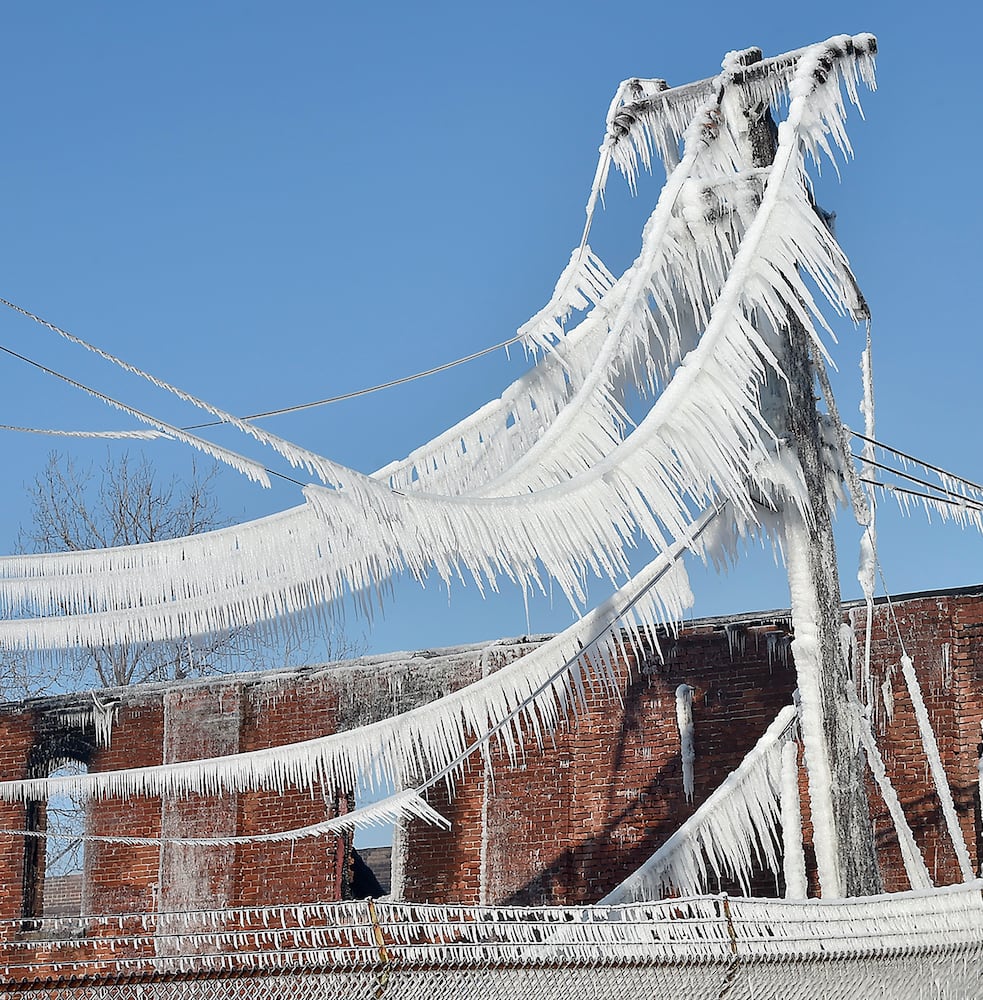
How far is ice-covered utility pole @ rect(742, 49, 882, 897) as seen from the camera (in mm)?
7133

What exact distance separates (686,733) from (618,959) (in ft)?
25.5

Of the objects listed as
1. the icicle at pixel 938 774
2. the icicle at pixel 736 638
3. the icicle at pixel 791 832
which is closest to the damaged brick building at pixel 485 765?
the icicle at pixel 736 638

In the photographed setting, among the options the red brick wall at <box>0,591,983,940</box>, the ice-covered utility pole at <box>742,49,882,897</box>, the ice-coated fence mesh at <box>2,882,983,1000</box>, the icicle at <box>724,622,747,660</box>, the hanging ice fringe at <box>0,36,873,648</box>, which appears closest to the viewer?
the ice-coated fence mesh at <box>2,882,983,1000</box>

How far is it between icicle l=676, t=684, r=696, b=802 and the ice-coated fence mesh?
6.01m

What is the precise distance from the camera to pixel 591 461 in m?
6.17

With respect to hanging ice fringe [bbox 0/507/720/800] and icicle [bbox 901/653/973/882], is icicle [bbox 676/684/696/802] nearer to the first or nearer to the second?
icicle [bbox 901/653/973/882]

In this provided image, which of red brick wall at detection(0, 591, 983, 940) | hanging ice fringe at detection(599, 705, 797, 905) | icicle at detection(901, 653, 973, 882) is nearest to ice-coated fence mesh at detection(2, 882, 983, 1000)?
hanging ice fringe at detection(599, 705, 797, 905)

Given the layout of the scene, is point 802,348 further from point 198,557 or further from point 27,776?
point 27,776

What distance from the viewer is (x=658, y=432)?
5.82 m

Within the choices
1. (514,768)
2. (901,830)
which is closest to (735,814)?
(901,830)

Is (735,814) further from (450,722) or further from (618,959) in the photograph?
(618,959)

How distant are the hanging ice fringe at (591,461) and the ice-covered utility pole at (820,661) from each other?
330mm

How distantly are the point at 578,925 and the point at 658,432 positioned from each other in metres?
2.03

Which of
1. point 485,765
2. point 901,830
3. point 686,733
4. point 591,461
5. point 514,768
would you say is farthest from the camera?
point 514,768
